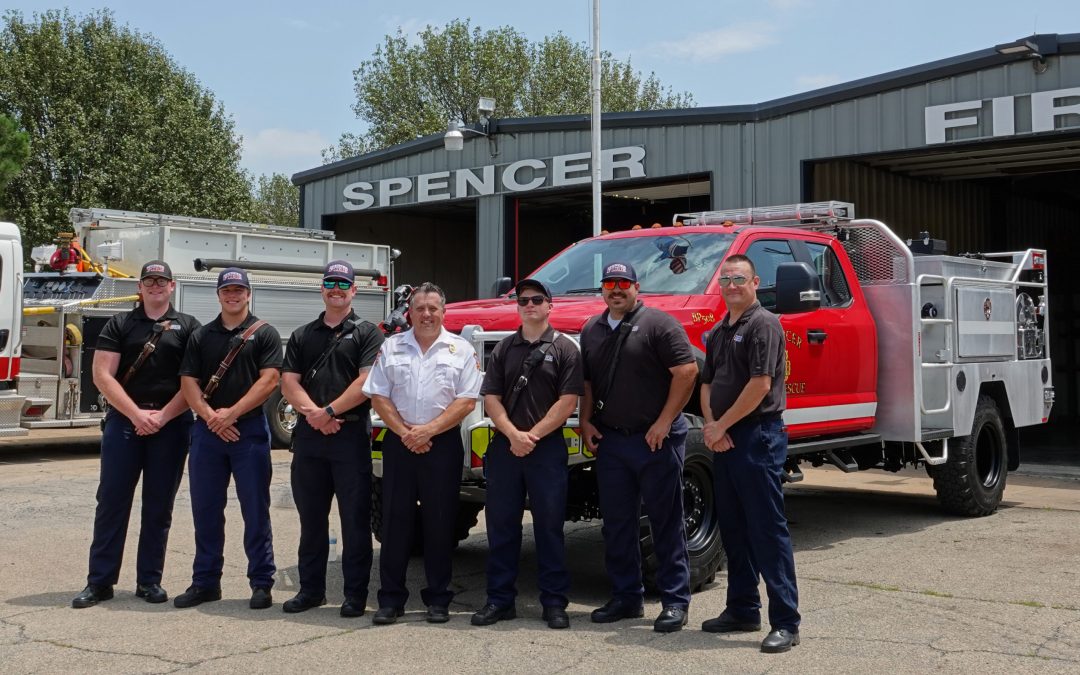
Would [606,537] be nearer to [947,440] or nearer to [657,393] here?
[657,393]

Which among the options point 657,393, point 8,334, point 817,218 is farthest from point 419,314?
point 8,334

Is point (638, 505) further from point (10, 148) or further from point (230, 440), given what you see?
point (10, 148)

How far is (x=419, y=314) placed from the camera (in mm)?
6176

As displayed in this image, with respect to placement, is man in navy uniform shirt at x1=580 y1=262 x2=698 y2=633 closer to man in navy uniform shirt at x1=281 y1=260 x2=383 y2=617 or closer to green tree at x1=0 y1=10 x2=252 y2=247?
man in navy uniform shirt at x1=281 y1=260 x2=383 y2=617

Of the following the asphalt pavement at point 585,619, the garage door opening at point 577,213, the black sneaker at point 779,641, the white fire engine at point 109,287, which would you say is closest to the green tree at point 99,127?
the garage door opening at point 577,213

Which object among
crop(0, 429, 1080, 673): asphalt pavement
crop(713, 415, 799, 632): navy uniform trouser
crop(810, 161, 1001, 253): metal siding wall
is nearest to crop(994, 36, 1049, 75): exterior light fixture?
crop(810, 161, 1001, 253): metal siding wall

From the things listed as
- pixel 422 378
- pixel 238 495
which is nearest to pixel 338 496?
pixel 238 495

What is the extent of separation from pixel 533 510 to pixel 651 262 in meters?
2.48

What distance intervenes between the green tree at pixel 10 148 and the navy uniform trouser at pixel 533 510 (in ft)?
78.5

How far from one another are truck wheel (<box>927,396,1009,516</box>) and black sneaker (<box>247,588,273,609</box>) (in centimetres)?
592

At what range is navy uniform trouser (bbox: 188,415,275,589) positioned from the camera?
253 inches

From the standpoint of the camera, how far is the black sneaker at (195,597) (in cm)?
640

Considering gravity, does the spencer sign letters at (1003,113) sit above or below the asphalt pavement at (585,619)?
above

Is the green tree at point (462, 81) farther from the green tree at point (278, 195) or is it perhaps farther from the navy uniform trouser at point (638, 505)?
the navy uniform trouser at point (638, 505)
